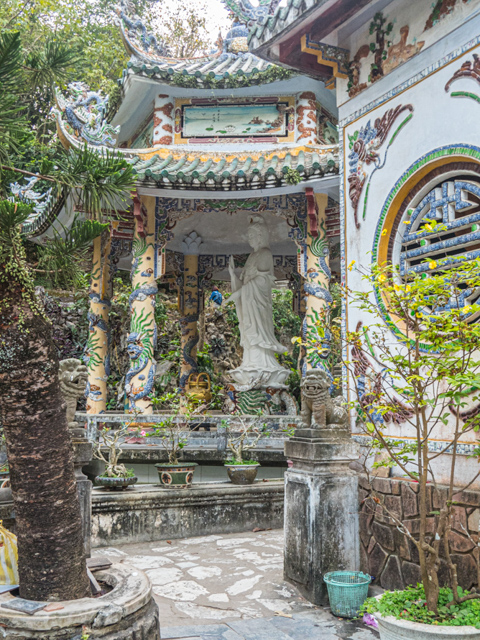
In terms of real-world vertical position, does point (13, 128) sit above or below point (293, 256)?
below

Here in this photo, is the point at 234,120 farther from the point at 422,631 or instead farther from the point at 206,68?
the point at 422,631

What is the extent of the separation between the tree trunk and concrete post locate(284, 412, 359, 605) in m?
→ 2.21

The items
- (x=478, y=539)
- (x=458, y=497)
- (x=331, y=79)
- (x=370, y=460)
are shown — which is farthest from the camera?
(x=331, y=79)

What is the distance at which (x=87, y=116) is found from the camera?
29.0 feet

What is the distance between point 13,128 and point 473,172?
9.87 ft

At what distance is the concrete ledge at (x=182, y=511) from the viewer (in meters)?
6.06

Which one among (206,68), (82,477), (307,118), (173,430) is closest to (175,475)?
(173,430)

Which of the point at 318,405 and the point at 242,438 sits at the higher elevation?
the point at 318,405

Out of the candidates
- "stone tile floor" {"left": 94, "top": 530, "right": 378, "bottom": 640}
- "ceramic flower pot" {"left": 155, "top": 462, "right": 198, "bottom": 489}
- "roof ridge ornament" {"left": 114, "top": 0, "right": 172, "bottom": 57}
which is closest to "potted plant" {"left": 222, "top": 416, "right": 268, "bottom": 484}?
"ceramic flower pot" {"left": 155, "top": 462, "right": 198, "bottom": 489}

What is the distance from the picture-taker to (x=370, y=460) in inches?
189

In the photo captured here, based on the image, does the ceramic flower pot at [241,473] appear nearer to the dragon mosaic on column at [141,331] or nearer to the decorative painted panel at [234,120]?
the dragon mosaic on column at [141,331]

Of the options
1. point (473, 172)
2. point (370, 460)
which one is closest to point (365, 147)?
point (473, 172)

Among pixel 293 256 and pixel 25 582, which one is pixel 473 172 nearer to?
pixel 25 582

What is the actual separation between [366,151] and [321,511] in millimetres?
3172
